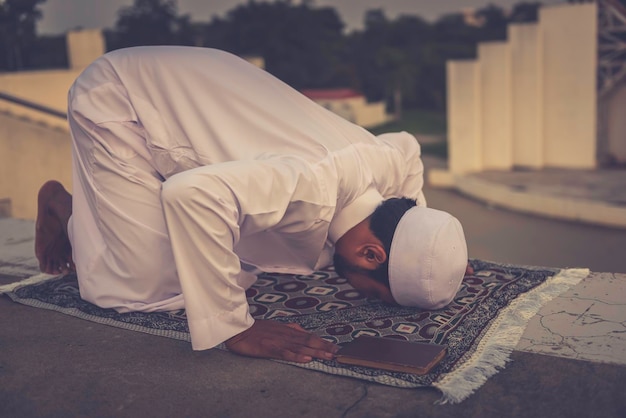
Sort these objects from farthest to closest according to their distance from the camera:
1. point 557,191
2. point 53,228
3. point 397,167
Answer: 1. point 557,191
2. point 53,228
3. point 397,167

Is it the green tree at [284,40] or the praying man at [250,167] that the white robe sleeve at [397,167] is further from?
the green tree at [284,40]

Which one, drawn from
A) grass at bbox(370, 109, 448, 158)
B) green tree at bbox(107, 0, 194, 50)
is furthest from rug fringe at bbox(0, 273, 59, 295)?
green tree at bbox(107, 0, 194, 50)

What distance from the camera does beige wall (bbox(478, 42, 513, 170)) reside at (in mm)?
15039

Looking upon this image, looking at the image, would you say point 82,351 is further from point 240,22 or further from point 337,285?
point 240,22

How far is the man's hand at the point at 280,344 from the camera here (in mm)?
2232

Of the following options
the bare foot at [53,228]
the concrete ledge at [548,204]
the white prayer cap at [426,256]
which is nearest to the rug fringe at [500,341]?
the white prayer cap at [426,256]

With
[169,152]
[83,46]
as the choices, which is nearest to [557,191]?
[83,46]

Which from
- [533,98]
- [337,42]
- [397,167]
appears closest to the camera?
[397,167]

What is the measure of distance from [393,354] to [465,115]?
1368cm

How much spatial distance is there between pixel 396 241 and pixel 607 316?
2.53 feet

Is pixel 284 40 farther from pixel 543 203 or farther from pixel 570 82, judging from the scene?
pixel 543 203

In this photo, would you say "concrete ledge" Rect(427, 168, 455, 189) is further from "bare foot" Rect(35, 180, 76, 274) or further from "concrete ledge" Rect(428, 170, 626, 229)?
"bare foot" Rect(35, 180, 76, 274)

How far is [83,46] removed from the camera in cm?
1509

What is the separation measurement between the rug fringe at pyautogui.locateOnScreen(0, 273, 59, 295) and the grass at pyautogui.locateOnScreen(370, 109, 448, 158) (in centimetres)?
2211
